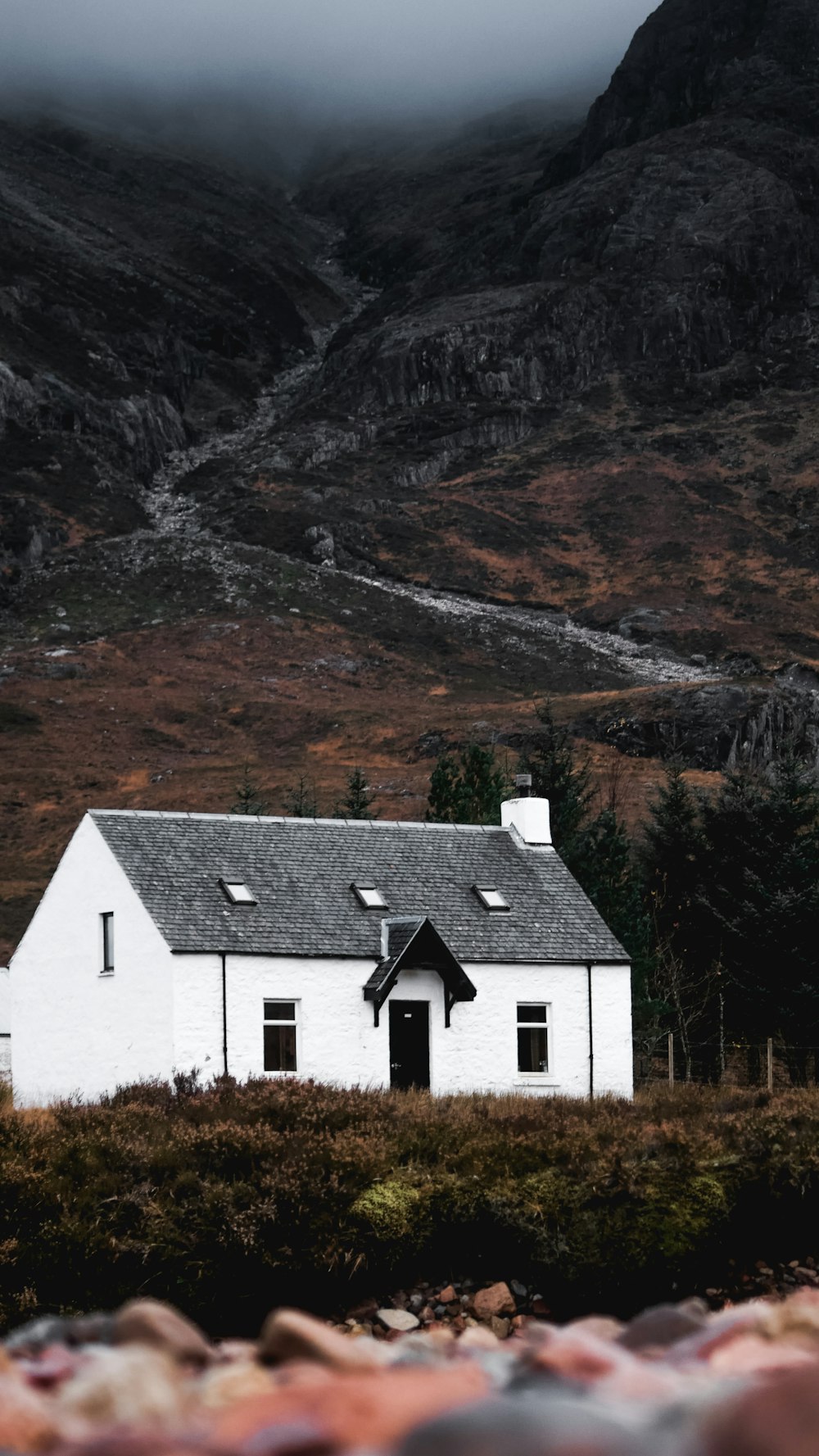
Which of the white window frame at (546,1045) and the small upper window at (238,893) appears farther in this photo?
the white window frame at (546,1045)

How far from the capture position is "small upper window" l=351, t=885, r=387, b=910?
38500 millimetres

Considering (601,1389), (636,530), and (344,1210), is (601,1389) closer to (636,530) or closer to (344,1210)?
(344,1210)

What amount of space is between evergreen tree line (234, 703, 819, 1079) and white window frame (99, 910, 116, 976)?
18006 millimetres

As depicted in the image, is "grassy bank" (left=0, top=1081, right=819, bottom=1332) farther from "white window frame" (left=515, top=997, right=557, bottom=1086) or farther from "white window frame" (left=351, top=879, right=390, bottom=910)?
"white window frame" (left=351, top=879, right=390, bottom=910)

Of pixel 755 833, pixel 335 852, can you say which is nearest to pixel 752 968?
pixel 755 833

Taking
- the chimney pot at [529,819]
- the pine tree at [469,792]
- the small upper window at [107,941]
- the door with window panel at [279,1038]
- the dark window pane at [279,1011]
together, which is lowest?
the door with window panel at [279,1038]

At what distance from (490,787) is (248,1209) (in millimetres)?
34214

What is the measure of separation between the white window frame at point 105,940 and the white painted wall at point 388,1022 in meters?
2.77

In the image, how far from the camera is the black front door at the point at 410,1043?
120 ft

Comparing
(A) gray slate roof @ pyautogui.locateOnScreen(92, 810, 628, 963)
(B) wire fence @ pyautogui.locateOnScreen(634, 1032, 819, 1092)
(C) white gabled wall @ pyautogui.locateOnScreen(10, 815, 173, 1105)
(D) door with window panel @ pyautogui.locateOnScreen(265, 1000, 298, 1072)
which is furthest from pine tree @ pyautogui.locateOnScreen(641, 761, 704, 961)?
(C) white gabled wall @ pyautogui.locateOnScreen(10, 815, 173, 1105)

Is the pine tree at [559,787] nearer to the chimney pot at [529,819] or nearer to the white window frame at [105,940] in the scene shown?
the chimney pot at [529,819]

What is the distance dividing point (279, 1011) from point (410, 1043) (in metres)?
3.16

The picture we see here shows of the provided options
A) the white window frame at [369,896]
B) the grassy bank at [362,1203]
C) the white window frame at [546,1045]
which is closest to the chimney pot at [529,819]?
the white window frame at [369,896]

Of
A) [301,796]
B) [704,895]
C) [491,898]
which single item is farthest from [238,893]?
[301,796]
